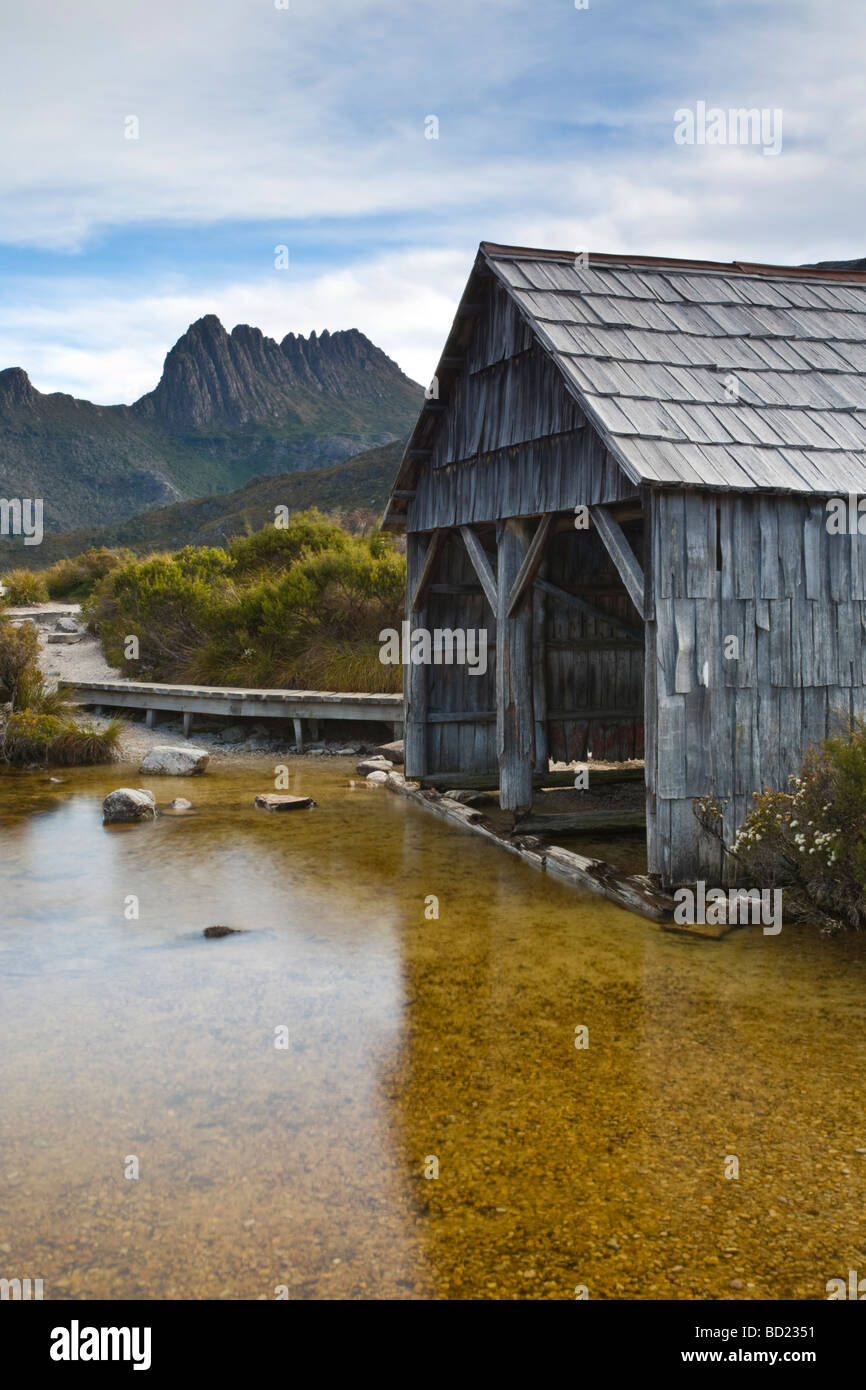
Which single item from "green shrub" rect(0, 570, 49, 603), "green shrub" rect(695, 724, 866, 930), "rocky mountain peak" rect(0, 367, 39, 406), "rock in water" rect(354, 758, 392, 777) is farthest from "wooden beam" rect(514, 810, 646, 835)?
"rocky mountain peak" rect(0, 367, 39, 406)

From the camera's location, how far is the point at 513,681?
11.7m

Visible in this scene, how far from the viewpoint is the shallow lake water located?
12.8ft

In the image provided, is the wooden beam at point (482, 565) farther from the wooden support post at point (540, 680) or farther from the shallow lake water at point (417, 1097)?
the shallow lake water at point (417, 1097)

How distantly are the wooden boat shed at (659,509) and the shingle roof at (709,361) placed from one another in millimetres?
24

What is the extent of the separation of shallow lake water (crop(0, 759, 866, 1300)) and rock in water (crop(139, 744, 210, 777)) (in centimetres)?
629

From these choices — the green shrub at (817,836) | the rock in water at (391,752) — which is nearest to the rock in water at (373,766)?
the rock in water at (391,752)

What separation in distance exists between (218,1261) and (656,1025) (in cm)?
303

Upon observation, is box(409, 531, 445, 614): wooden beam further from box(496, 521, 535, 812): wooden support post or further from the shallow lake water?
the shallow lake water

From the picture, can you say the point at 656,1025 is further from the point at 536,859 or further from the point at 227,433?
the point at 227,433

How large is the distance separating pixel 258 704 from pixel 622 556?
34.8 feet

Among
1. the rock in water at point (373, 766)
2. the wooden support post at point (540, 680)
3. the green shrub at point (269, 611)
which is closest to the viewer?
the wooden support post at point (540, 680)

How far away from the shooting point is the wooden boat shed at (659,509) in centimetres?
838

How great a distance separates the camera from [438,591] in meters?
14.1
